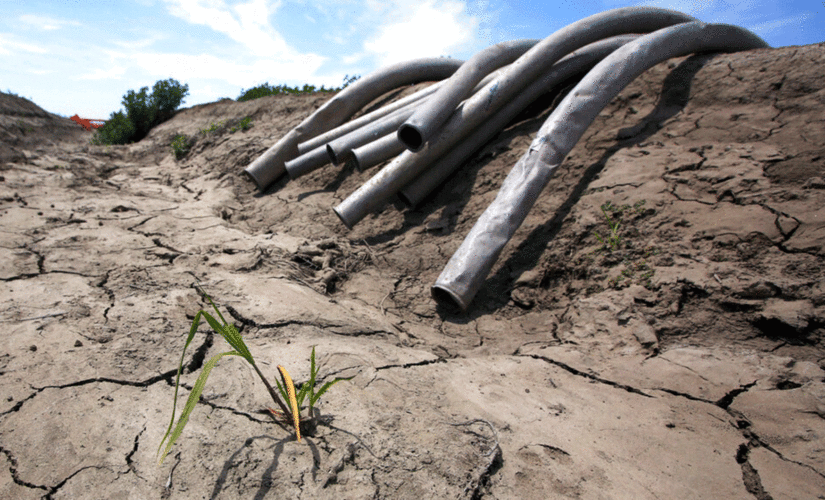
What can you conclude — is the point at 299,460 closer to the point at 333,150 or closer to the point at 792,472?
the point at 792,472

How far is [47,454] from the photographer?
1.43m

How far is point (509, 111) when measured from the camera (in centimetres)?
411

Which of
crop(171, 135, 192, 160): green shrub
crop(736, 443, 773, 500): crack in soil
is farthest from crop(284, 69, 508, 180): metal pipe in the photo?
crop(736, 443, 773, 500): crack in soil

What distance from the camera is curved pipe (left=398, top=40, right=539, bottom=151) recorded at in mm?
3648

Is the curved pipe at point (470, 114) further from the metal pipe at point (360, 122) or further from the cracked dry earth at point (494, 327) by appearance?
the metal pipe at point (360, 122)

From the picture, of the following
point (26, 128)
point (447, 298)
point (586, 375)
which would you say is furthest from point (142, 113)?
point (586, 375)

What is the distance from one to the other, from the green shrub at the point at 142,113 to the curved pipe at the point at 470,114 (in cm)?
678

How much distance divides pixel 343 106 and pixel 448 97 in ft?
6.85

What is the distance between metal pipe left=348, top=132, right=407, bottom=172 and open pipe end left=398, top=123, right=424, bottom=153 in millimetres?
352

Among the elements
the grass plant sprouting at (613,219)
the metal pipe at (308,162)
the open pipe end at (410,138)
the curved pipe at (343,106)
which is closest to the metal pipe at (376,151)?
the open pipe end at (410,138)

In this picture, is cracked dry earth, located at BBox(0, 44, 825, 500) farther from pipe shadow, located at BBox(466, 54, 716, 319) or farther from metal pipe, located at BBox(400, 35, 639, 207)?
metal pipe, located at BBox(400, 35, 639, 207)

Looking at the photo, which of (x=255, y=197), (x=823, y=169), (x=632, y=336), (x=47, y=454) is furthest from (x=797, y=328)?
(x=255, y=197)

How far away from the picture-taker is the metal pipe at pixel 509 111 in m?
4.04

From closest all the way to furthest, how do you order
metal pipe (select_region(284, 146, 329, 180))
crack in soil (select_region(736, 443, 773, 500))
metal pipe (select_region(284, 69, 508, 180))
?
crack in soil (select_region(736, 443, 773, 500)), metal pipe (select_region(284, 69, 508, 180)), metal pipe (select_region(284, 146, 329, 180))
